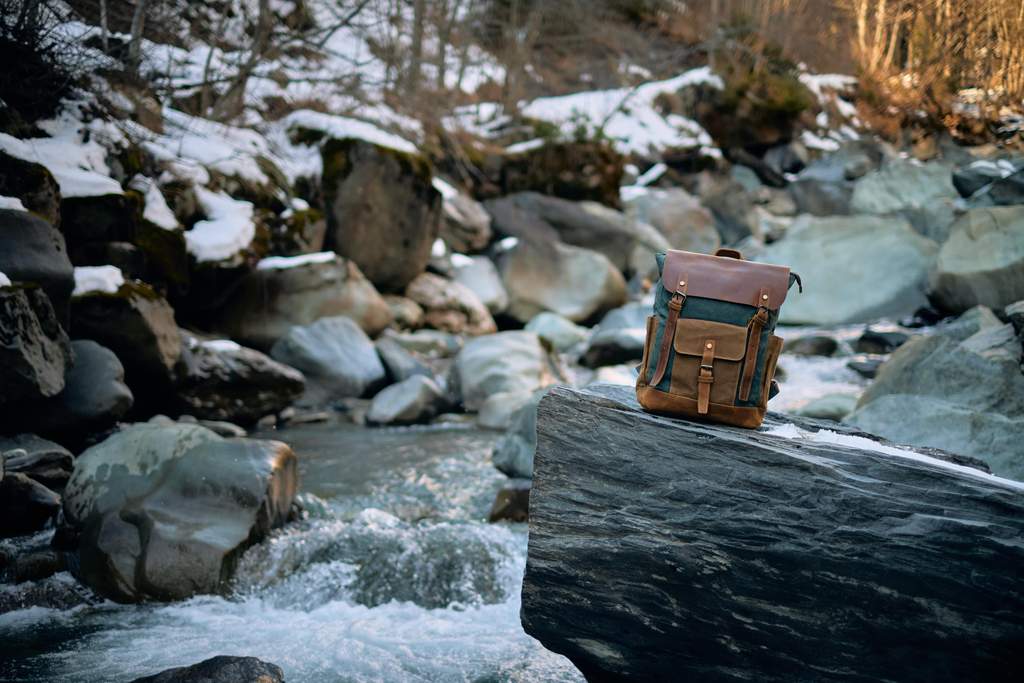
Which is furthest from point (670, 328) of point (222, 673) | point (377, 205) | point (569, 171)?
point (569, 171)

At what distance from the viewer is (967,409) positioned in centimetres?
430

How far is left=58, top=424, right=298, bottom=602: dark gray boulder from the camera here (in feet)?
13.1

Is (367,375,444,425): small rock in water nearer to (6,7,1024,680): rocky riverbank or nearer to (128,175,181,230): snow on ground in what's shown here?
(6,7,1024,680): rocky riverbank

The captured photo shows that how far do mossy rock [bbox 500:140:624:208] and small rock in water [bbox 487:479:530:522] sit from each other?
36.2ft

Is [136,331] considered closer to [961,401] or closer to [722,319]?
[722,319]

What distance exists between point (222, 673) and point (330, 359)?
6.18 metres

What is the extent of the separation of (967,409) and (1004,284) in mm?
4560

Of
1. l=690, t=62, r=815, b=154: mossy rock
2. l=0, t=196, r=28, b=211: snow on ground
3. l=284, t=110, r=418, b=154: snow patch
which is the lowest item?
l=0, t=196, r=28, b=211: snow on ground

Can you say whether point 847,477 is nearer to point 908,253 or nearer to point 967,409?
point 967,409

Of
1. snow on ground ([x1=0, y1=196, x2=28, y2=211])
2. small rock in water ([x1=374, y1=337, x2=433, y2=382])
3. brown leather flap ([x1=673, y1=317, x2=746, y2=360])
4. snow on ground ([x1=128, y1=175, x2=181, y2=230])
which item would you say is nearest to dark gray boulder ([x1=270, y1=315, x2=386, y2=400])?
small rock in water ([x1=374, y1=337, x2=433, y2=382])

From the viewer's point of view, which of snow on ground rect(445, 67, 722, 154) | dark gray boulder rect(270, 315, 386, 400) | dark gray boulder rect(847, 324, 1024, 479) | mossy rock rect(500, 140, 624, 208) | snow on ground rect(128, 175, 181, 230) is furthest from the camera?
snow on ground rect(445, 67, 722, 154)

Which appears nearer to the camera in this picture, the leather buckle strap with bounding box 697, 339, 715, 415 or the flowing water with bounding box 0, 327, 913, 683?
the leather buckle strap with bounding box 697, 339, 715, 415

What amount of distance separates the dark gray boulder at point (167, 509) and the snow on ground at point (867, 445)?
2.96 metres

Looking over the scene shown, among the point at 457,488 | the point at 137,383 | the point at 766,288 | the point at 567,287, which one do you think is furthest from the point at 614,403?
the point at 567,287
